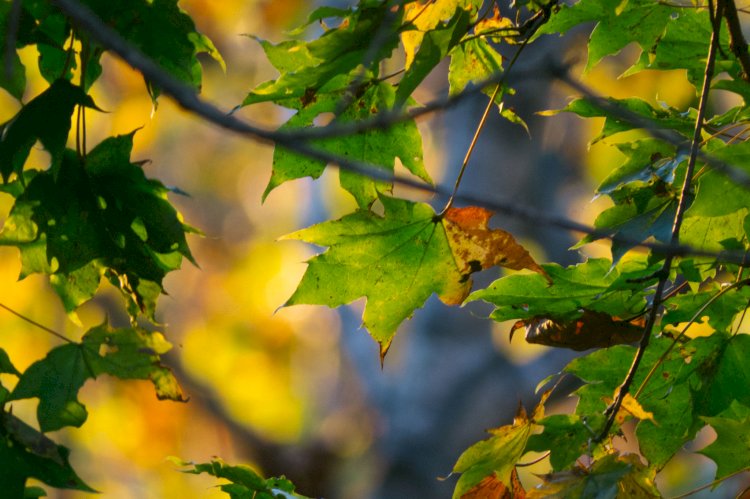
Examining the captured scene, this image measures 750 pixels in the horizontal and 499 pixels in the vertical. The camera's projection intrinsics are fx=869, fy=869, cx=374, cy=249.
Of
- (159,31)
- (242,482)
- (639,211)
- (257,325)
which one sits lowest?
(257,325)

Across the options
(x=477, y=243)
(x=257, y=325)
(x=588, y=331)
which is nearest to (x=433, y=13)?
(x=477, y=243)

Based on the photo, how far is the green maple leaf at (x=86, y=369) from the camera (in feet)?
3.19

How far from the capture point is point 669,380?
0.83 meters

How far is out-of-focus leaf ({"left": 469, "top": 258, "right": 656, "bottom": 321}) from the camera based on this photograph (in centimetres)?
81

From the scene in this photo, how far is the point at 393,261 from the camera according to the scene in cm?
81

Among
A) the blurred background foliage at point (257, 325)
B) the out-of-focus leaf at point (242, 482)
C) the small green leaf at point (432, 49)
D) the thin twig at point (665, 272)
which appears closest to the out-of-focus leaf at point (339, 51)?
the small green leaf at point (432, 49)

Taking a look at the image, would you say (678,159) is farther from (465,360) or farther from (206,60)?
(206,60)

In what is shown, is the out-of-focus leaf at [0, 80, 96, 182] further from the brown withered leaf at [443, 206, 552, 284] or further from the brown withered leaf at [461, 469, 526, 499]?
the brown withered leaf at [461, 469, 526, 499]

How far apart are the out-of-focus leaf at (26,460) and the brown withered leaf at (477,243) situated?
46cm

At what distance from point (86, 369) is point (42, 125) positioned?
0.32m

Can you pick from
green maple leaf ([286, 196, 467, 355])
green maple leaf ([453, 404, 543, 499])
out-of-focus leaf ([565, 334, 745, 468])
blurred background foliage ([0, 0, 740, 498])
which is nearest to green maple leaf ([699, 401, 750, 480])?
out-of-focus leaf ([565, 334, 745, 468])

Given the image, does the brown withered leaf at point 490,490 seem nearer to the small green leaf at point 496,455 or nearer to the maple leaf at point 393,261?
the small green leaf at point 496,455

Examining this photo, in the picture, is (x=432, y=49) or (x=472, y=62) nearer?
(x=432, y=49)

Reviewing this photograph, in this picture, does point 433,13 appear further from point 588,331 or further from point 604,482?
point 604,482
